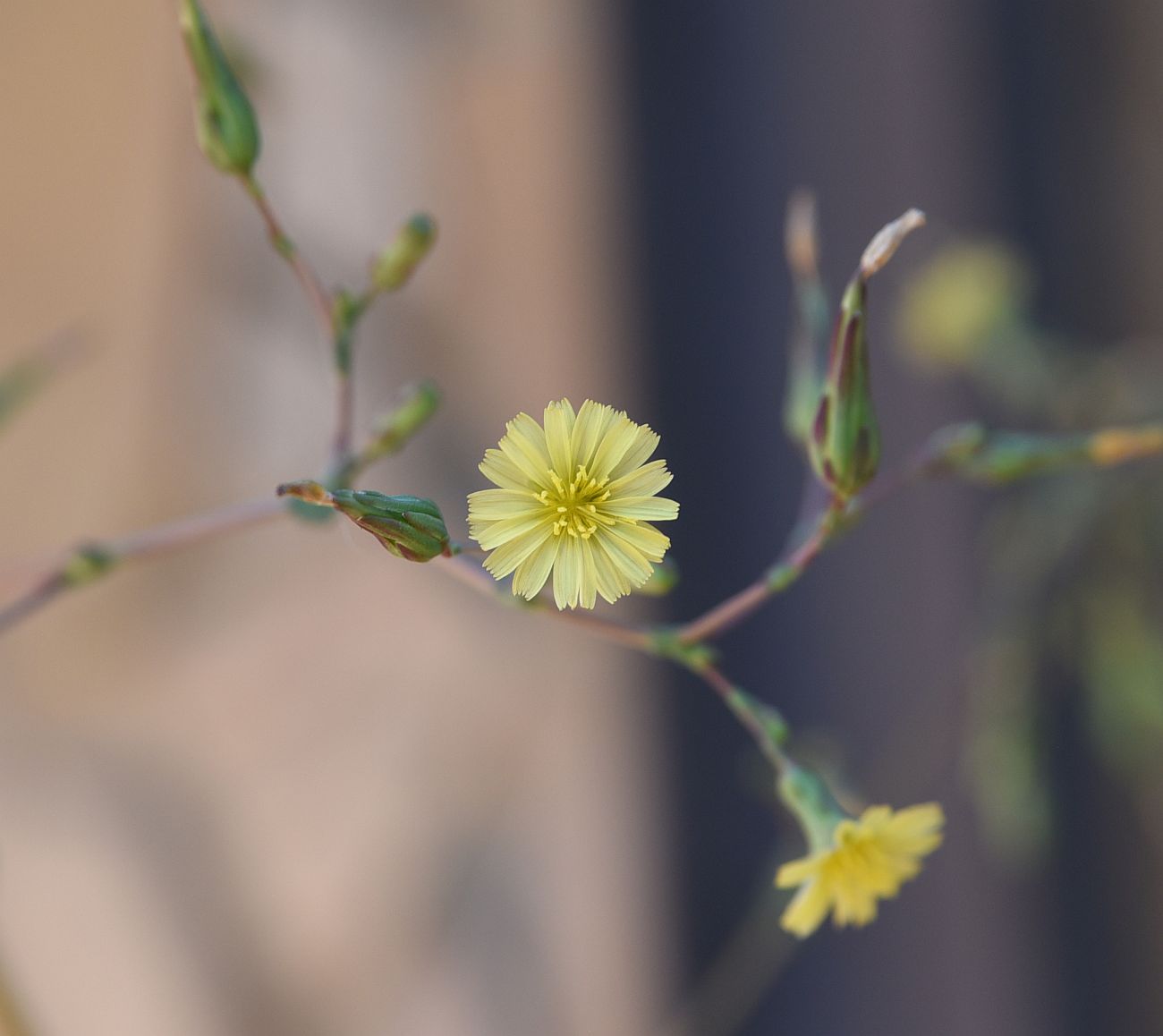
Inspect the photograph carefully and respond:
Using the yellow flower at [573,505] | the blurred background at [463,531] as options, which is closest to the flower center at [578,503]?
the yellow flower at [573,505]

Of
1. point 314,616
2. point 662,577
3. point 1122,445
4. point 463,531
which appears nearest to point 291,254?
point 662,577

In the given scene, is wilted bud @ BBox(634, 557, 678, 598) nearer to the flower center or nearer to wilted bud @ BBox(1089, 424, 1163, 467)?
the flower center

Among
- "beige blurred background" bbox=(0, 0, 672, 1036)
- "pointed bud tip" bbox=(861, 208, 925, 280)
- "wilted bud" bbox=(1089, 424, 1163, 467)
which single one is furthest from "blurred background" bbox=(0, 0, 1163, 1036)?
"pointed bud tip" bbox=(861, 208, 925, 280)

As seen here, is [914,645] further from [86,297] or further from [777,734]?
[86,297]

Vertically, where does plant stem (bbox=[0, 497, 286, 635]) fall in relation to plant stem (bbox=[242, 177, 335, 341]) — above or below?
below

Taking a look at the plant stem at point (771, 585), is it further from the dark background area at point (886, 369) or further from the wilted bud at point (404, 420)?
the dark background area at point (886, 369)
